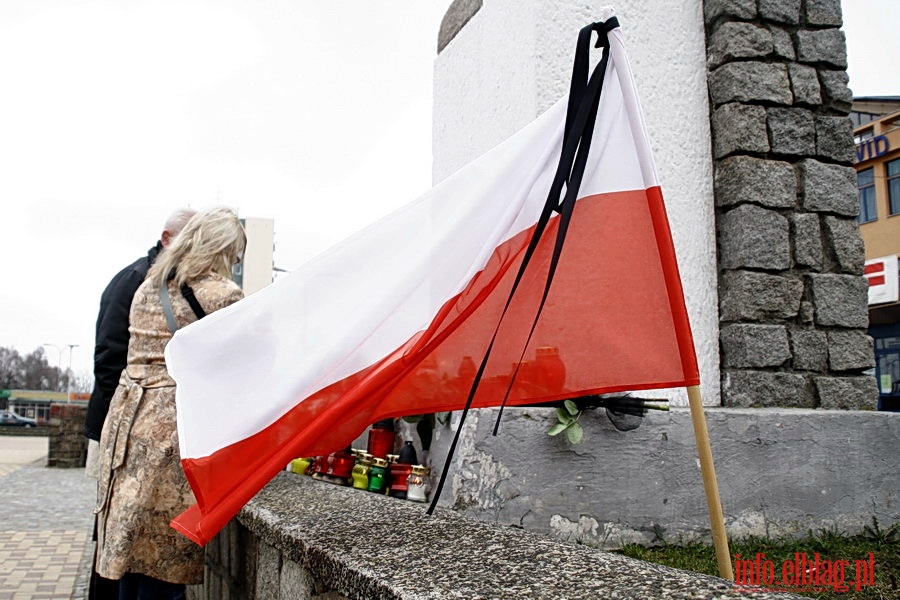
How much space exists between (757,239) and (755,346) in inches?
18.8

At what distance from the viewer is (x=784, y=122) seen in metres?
3.55

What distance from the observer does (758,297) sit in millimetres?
3424

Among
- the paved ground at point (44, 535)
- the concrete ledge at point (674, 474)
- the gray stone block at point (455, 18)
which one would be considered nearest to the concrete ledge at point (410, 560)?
the concrete ledge at point (674, 474)

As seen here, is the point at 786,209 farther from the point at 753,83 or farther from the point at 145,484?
the point at 145,484

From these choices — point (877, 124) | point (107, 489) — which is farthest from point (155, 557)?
point (877, 124)

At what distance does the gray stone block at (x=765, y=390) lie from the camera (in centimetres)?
337

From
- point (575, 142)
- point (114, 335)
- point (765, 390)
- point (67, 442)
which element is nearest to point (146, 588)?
point (114, 335)

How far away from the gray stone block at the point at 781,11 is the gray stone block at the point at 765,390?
1.65 m

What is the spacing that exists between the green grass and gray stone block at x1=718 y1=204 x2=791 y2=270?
3.81 feet

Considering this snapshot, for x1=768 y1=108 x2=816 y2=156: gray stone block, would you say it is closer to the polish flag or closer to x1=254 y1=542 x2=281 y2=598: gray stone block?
the polish flag

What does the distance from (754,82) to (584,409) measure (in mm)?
1826

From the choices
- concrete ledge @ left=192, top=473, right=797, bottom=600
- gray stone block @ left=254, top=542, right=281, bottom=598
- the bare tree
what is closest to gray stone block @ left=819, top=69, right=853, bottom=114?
concrete ledge @ left=192, top=473, right=797, bottom=600

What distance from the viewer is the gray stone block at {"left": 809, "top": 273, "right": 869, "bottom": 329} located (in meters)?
3.51

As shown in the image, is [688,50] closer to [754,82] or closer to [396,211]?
[754,82]
